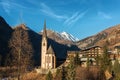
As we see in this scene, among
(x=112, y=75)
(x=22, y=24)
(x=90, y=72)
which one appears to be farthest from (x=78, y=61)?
(x=22, y=24)

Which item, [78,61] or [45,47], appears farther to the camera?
[45,47]

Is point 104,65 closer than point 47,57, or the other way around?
point 104,65

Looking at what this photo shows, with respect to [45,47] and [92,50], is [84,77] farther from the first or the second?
[45,47]

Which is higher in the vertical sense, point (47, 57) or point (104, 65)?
point (47, 57)

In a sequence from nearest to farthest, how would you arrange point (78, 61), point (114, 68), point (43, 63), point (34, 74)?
point (114, 68) → point (78, 61) → point (34, 74) → point (43, 63)

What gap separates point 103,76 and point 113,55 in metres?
27.2

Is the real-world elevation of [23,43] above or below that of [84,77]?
above

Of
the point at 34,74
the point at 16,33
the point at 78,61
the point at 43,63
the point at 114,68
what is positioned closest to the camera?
the point at 16,33

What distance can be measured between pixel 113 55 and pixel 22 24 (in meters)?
72.5

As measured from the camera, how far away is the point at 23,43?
151ft

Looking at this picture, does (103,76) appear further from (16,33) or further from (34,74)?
(16,33)

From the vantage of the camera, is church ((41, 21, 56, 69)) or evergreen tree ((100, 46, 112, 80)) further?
church ((41, 21, 56, 69))

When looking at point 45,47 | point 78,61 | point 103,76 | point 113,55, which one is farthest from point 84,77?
point 45,47

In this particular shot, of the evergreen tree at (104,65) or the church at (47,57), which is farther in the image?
the church at (47,57)
